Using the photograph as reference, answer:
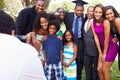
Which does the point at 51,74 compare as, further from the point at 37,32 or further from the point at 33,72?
the point at 33,72

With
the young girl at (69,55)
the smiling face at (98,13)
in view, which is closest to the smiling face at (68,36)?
the young girl at (69,55)

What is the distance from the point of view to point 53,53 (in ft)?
19.7

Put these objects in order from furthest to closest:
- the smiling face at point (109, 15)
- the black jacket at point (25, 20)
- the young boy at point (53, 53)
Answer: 1. the smiling face at point (109, 15)
2. the black jacket at point (25, 20)
3. the young boy at point (53, 53)

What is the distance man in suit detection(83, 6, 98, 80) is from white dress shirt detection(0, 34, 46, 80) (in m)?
4.94

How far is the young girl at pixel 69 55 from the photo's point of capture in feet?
20.7

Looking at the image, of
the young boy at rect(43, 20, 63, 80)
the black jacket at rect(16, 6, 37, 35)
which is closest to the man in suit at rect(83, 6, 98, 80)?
the young boy at rect(43, 20, 63, 80)

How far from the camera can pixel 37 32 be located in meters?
6.02

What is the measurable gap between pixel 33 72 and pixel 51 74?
4340 mm

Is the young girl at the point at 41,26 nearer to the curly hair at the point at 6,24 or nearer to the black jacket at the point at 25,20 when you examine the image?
the black jacket at the point at 25,20

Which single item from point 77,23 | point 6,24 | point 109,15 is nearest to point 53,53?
point 77,23

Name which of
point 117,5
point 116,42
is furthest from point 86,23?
point 117,5

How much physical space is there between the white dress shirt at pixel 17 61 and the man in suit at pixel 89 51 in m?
4.94

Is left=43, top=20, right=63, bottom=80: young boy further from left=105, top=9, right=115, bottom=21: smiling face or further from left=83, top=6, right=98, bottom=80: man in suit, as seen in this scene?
left=105, top=9, right=115, bottom=21: smiling face

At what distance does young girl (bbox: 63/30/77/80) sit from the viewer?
631 cm
